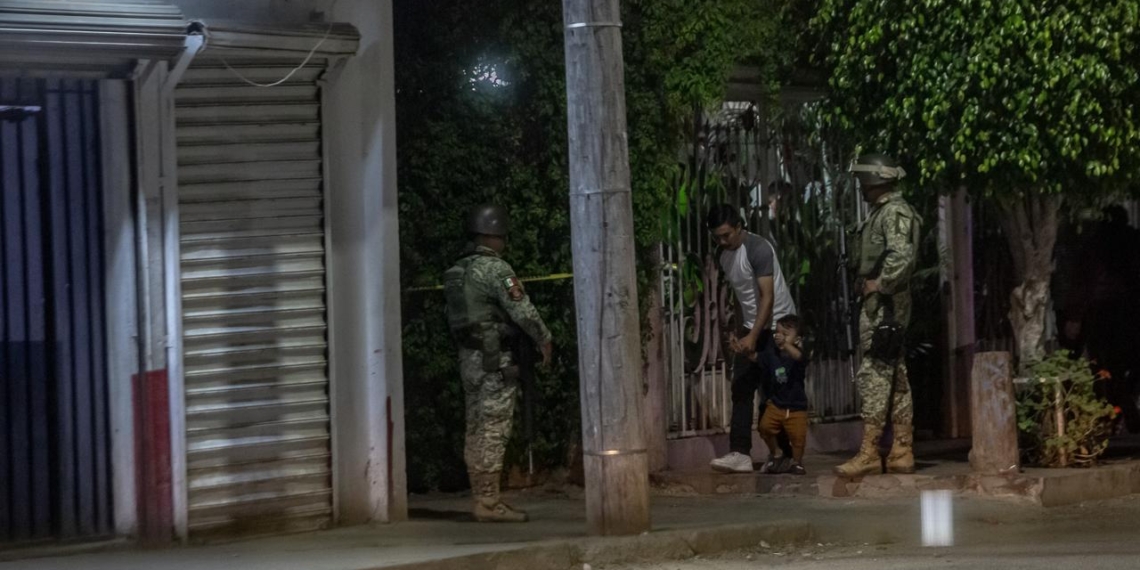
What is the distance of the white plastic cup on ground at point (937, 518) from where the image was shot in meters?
8.40

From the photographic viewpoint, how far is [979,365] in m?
9.53

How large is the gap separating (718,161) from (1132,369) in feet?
13.1

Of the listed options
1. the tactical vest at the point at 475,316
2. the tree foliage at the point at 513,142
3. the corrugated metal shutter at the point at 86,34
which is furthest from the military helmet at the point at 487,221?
the corrugated metal shutter at the point at 86,34

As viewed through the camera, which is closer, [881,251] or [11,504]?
[11,504]

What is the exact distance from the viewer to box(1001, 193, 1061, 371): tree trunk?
10.3m

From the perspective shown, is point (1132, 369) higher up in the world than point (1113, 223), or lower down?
lower down

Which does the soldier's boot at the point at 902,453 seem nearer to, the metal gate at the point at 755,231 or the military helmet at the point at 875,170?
the military helmet at the point at 875,170

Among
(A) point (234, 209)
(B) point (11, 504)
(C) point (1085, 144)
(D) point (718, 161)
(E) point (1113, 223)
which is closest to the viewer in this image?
(B) point (11, 504)

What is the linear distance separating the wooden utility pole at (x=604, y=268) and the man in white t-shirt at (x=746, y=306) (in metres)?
2.08

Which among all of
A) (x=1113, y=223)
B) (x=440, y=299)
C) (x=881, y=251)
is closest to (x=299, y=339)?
(x=440, y=299)

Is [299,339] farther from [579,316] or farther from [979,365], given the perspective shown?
[979,365]

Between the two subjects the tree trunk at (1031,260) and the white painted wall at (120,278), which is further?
the tree trunk at (1031,260)

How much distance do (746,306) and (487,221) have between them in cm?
195

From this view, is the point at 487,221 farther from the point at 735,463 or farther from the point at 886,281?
the point at 735,463
